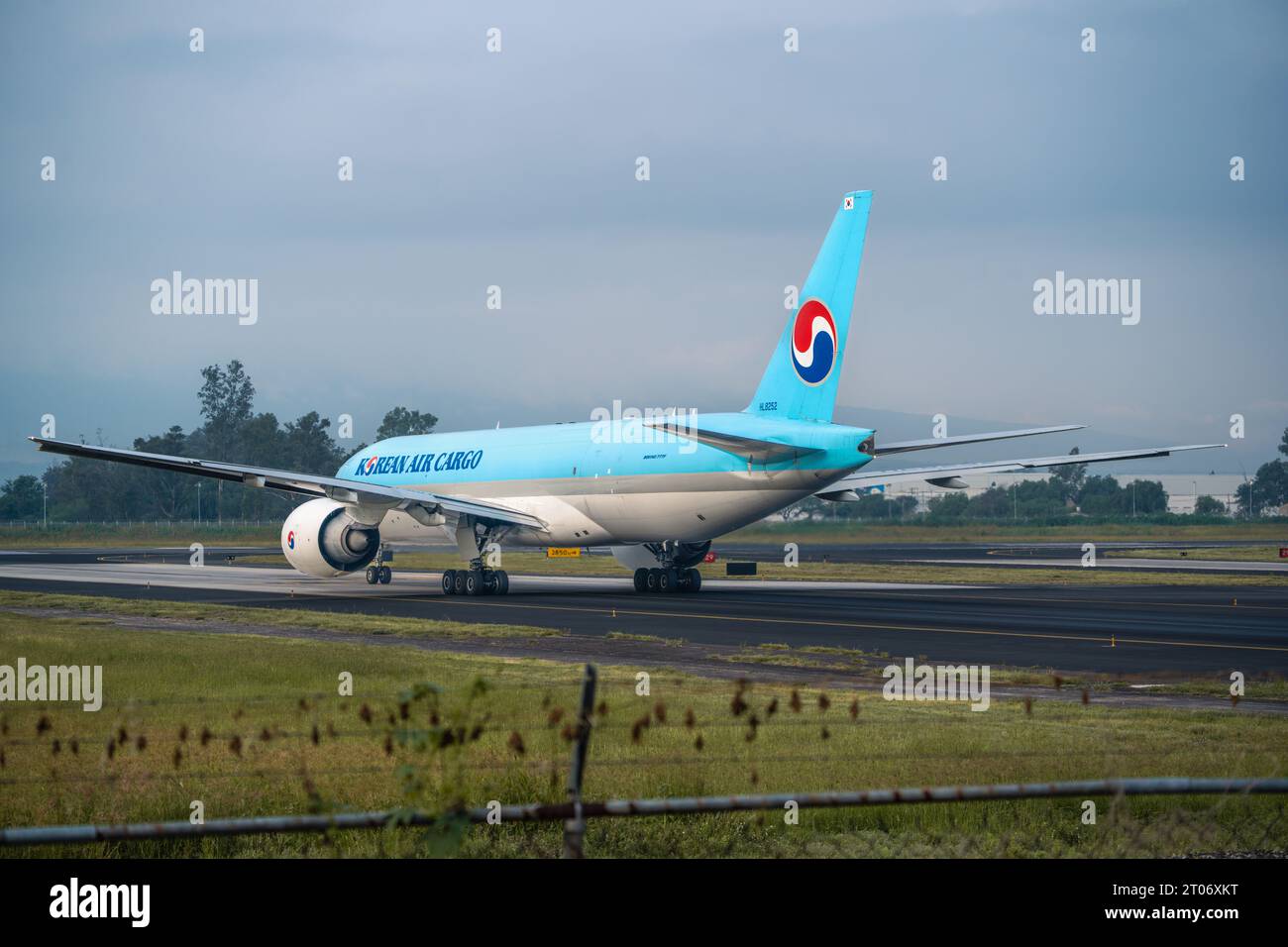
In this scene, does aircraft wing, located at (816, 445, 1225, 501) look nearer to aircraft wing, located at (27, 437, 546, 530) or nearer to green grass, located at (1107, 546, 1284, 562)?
aircraft wing, located at (27, 437, 546, 530)

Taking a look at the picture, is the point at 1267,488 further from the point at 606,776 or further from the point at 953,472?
the point at 606,776

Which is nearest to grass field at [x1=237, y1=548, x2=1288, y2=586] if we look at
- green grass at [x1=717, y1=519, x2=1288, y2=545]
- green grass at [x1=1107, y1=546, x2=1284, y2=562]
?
green grass at [x1=1107, y1=546, x2=1284, y2=562]

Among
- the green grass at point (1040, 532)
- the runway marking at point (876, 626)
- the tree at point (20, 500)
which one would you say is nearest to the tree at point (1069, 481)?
the green grass at point (1040, 532)

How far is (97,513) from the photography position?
147 meters

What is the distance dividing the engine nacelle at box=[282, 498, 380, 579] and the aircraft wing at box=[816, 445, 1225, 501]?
12.9 m

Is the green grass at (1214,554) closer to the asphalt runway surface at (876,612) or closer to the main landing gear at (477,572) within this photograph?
the asphalt runway surface at (876,612)

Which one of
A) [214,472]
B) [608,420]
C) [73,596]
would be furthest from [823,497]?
[73,596]

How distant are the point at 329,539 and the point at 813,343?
1494cm

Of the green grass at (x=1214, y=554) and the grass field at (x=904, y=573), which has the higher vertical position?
the green grass at (x=1214, y=554)

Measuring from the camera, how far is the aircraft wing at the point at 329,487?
33.2m

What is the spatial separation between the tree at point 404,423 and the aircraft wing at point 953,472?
194 feet

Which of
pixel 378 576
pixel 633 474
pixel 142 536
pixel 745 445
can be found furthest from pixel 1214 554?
pixel 142 536
